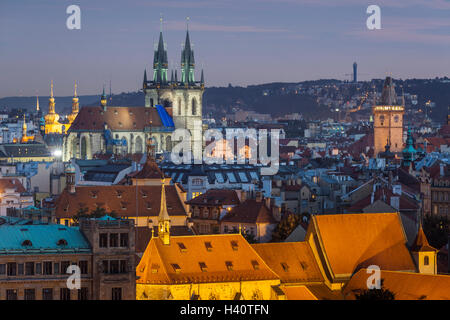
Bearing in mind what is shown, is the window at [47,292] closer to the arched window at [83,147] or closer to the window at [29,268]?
the window at [29,268]

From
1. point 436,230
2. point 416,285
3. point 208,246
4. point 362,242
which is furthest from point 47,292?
point 436,230

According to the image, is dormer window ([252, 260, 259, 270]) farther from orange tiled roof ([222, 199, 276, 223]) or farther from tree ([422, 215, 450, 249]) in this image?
orange tiled roof ([222, 199, 276, 223])

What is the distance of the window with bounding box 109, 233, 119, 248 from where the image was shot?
58312 mm

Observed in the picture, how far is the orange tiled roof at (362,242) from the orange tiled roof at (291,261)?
3.33 feet

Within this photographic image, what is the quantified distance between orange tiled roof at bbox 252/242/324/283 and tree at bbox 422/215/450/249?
18246 millimetres

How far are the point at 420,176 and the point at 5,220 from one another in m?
54.4

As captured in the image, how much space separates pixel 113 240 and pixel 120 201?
36.6m

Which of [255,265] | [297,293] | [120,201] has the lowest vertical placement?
[297,293]

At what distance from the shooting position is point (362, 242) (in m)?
65.5

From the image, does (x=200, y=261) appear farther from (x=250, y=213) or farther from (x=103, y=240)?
(x=250, y=213)

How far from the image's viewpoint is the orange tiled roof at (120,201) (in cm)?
9281

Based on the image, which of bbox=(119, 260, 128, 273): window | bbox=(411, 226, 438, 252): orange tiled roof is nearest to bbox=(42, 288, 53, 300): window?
bbox=(119, 260, 128, 273): window

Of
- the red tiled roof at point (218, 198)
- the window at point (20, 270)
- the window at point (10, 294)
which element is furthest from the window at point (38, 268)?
the red tiled roof at point (218, 198)
